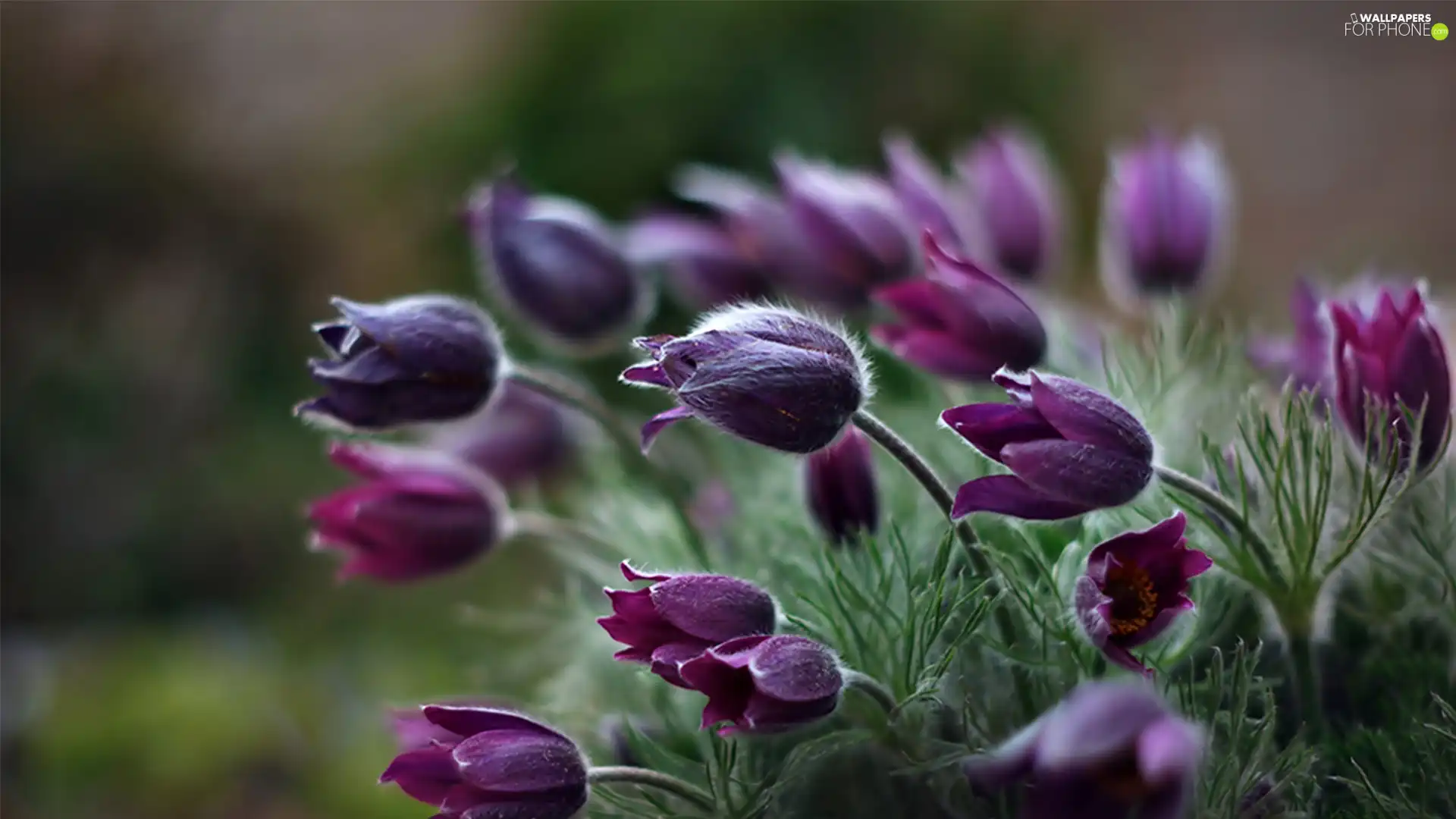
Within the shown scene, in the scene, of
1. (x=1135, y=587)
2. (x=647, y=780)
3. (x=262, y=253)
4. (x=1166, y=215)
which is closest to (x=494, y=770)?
(x=647, y=780)

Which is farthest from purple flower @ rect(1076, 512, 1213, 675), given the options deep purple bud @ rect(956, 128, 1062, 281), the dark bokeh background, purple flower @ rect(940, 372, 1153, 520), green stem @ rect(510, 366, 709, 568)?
the dark bokeh background

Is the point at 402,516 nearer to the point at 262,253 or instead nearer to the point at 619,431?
the point at 619,431

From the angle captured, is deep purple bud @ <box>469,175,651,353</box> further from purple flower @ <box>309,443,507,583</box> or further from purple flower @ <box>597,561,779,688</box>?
purple flower @ <box>597,561,779,688</box>

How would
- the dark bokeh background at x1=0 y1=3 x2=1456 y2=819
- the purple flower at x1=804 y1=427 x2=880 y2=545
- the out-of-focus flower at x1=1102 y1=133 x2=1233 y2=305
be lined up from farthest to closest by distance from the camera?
the dark bokeh background at x1=0 y1=3 x2=1456 y2=819 → the out-of-focus flower at x1=1102 y1=133 x2=1233 y2=305 → the purple flower at x1=804 y1=427 x2=880 y2=545

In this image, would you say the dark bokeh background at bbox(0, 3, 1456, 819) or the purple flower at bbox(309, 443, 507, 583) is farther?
the dark bokeh background at bbox(0, 3, 1456, 819)

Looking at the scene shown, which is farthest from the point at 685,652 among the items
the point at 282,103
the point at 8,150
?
the point at 282,103

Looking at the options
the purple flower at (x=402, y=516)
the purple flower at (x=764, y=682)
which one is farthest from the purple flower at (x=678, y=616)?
the purple flower at (x=402, y=516)

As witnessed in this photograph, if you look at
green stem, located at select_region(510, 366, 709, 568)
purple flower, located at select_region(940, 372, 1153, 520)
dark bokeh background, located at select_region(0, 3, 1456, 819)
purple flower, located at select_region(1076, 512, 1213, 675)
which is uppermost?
purple flower, located at select_region(940, 372, 1153, 520)
